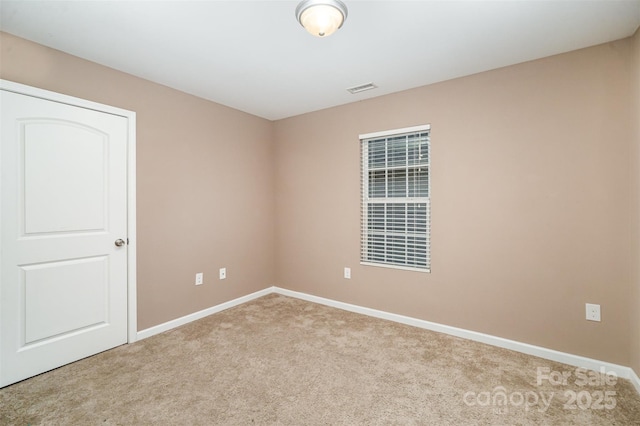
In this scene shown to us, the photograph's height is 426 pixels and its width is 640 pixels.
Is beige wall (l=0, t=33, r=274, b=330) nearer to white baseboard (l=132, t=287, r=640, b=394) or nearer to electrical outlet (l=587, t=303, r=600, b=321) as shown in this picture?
white baseboard (l=132, t=287, r=640, b=394)

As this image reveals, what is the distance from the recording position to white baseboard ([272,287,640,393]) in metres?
2.20

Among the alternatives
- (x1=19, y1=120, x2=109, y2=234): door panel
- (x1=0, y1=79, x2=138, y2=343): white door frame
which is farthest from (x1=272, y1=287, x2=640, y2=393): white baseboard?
(x1=19, y1=120, x2=109, y2=234): door panel

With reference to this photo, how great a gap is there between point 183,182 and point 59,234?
1.14m

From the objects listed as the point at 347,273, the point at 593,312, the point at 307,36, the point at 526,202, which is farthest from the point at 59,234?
the point at 593,312

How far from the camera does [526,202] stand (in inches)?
99.6

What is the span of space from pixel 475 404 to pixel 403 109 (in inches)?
105

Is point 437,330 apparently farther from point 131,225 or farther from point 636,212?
point 131,225

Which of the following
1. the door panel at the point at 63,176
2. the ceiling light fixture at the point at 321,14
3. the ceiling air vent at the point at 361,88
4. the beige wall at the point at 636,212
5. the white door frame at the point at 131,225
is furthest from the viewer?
the ceiling air vent at the point at 361,88

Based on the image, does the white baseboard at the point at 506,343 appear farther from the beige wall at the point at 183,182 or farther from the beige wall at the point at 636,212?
the beige wall at the point at 183,182

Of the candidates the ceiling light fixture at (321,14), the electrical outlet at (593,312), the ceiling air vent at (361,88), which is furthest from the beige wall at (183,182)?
the electrical outlet at (593,312)

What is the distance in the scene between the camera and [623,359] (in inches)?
86.1

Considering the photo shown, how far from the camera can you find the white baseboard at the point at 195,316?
2.86m

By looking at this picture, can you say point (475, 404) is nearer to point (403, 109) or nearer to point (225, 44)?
point (403, 109)

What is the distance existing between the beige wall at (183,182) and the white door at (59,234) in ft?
0.64
